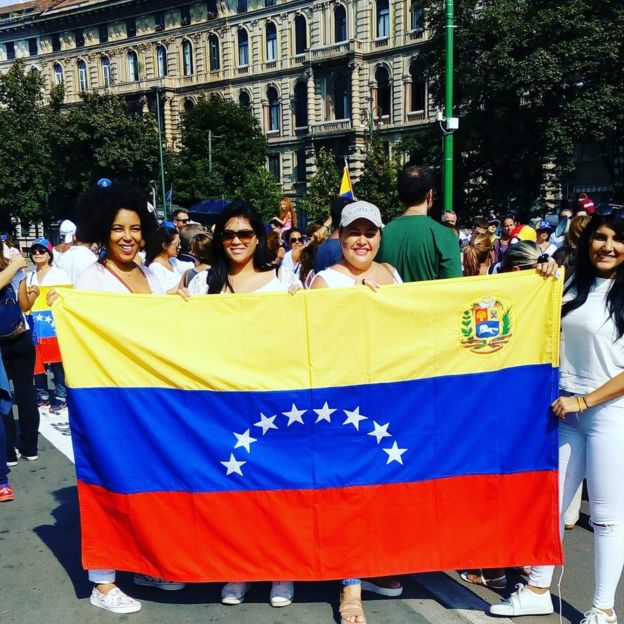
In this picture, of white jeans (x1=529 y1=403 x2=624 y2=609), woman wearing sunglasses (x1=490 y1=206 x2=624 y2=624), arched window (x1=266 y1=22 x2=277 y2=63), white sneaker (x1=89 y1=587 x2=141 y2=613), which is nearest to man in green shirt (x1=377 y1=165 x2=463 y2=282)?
woman wearing sunglasses (x1=490 y1=206 x2=624 y2=624)

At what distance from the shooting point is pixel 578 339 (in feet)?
10.1

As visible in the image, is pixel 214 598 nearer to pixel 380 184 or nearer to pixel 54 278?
pixel 54 278

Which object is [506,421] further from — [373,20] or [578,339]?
[373,20]

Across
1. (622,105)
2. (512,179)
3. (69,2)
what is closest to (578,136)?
(622,105)

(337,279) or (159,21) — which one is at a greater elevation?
(159,21)

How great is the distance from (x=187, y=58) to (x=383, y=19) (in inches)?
723

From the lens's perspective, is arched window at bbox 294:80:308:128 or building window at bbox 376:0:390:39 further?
arched window at bbox 294:80:308:128

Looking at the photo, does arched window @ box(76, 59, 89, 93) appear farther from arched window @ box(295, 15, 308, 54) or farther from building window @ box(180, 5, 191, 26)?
arched window @ box(295, 15, 308, 54)

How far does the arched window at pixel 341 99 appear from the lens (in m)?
47.6

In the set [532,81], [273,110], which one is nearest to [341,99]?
[273,110]

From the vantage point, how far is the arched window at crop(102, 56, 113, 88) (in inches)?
2408

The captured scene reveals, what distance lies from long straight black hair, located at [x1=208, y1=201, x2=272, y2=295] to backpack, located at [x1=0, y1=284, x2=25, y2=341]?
2109mm

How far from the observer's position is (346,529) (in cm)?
327

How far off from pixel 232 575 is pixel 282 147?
49.8 metres
